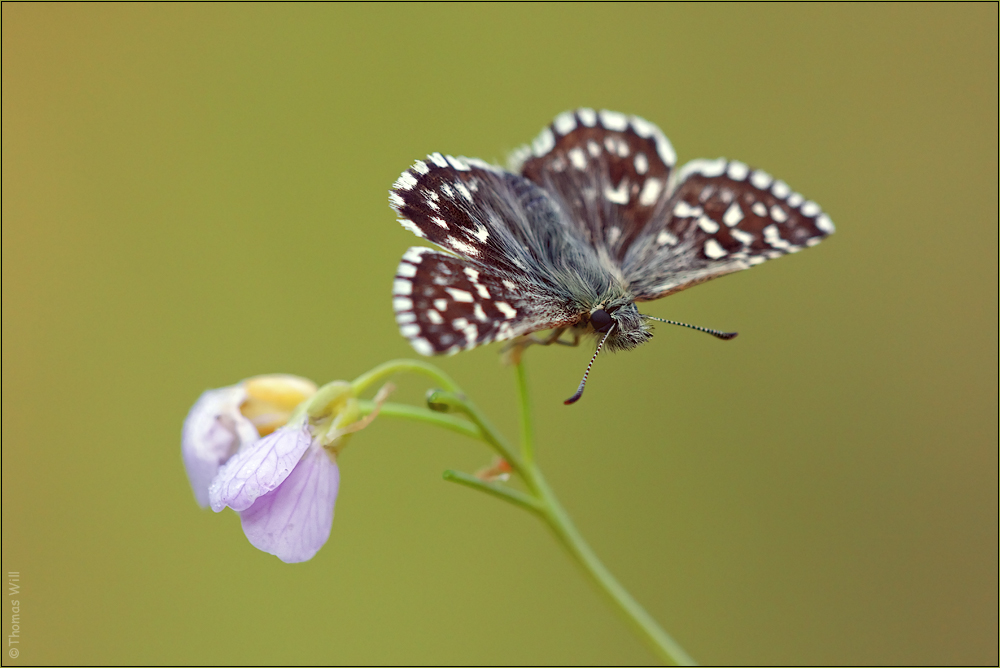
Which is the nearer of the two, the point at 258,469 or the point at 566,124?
the point at 258,469

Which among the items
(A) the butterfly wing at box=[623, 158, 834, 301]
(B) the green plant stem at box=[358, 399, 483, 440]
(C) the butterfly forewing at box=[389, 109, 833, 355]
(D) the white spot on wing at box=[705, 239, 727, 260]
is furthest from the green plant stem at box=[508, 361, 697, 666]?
(D) the white spot on wing at box=[705, 239, 727, 260]

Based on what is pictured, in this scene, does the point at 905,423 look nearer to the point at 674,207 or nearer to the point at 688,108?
the point at 688,108

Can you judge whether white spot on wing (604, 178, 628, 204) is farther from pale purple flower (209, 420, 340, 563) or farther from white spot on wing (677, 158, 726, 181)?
pale purple flower (209, 420, 340, 563)

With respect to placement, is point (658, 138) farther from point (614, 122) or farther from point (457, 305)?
point (457, 305)

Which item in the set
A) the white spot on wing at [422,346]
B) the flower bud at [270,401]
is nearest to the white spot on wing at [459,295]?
the white spot on wing at [422,346]

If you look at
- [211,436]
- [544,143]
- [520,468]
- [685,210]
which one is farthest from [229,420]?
[685,210]

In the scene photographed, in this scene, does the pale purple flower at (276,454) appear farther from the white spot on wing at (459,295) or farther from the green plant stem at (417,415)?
the white spot on wing at (459,295)

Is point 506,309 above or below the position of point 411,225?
below
